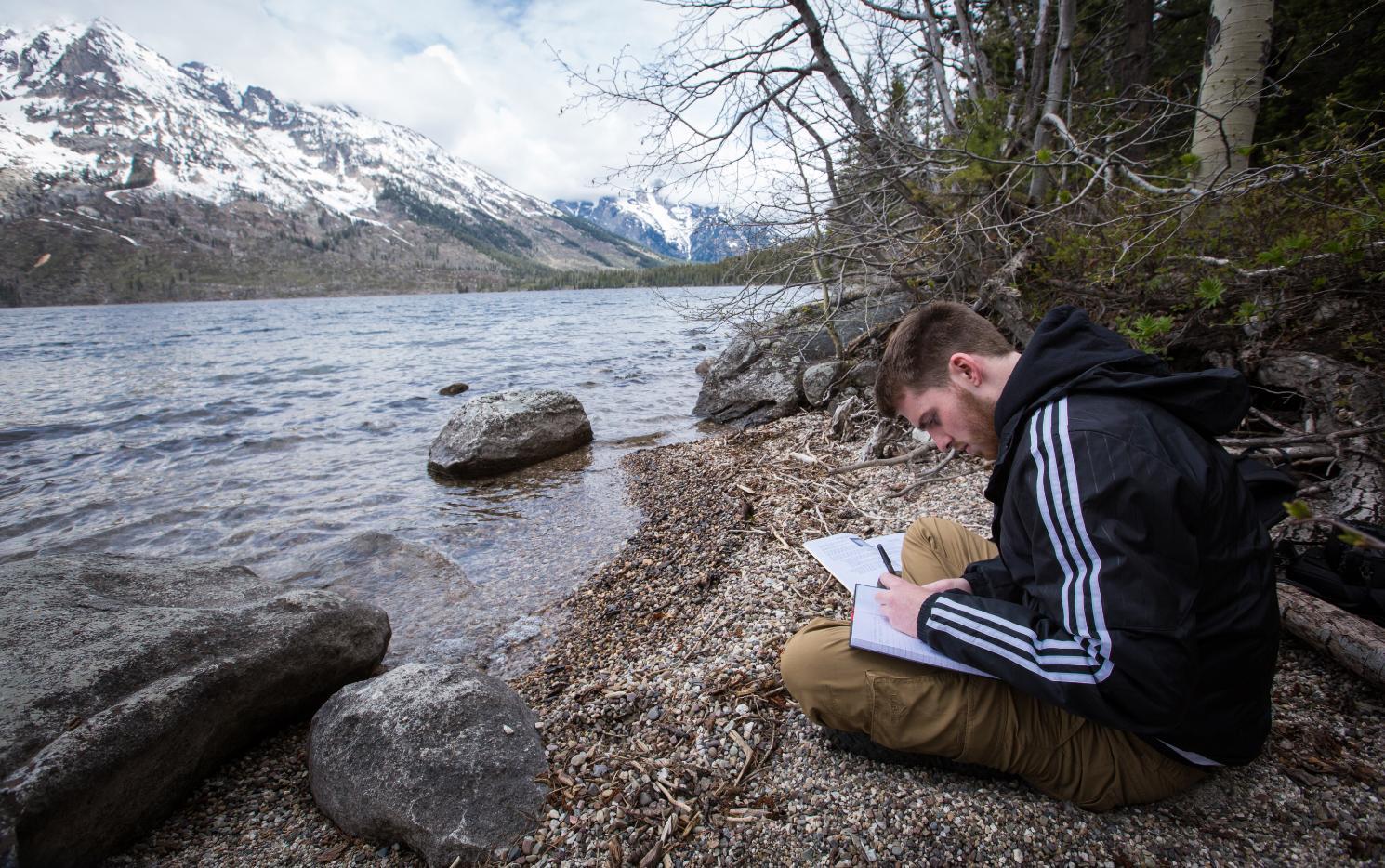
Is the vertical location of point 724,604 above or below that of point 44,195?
below

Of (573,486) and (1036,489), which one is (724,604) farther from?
(573,486)

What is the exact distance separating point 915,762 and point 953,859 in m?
0.39

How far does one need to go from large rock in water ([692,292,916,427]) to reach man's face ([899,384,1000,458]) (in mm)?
6926

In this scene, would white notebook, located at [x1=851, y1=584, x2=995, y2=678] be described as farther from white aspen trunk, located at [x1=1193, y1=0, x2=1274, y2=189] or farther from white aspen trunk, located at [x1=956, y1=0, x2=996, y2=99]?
white aspen trunk, located at [x1=956, y1=0, x2=996, y2=99]

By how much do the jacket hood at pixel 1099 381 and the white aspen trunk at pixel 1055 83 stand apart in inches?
216

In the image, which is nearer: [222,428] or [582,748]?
[582,748]

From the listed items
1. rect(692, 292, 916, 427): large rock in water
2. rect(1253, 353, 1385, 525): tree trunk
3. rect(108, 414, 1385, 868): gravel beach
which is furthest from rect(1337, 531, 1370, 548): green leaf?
rect(692, 292, 916, 427): large rock in water

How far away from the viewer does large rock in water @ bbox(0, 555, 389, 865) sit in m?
2.50

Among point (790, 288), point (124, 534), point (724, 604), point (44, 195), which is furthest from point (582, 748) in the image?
point (44, 195)

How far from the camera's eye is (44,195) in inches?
5428

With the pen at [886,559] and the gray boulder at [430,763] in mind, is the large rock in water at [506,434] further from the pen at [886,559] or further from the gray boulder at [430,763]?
the pen at [886,559]

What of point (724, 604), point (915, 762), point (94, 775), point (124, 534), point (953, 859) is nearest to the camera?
point (953, 859)

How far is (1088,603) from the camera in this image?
1.73 metres

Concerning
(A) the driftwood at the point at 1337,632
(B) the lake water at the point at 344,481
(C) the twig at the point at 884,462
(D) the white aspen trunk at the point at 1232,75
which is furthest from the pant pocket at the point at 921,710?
(D) the white aspen trunk at the point at 1232,75
